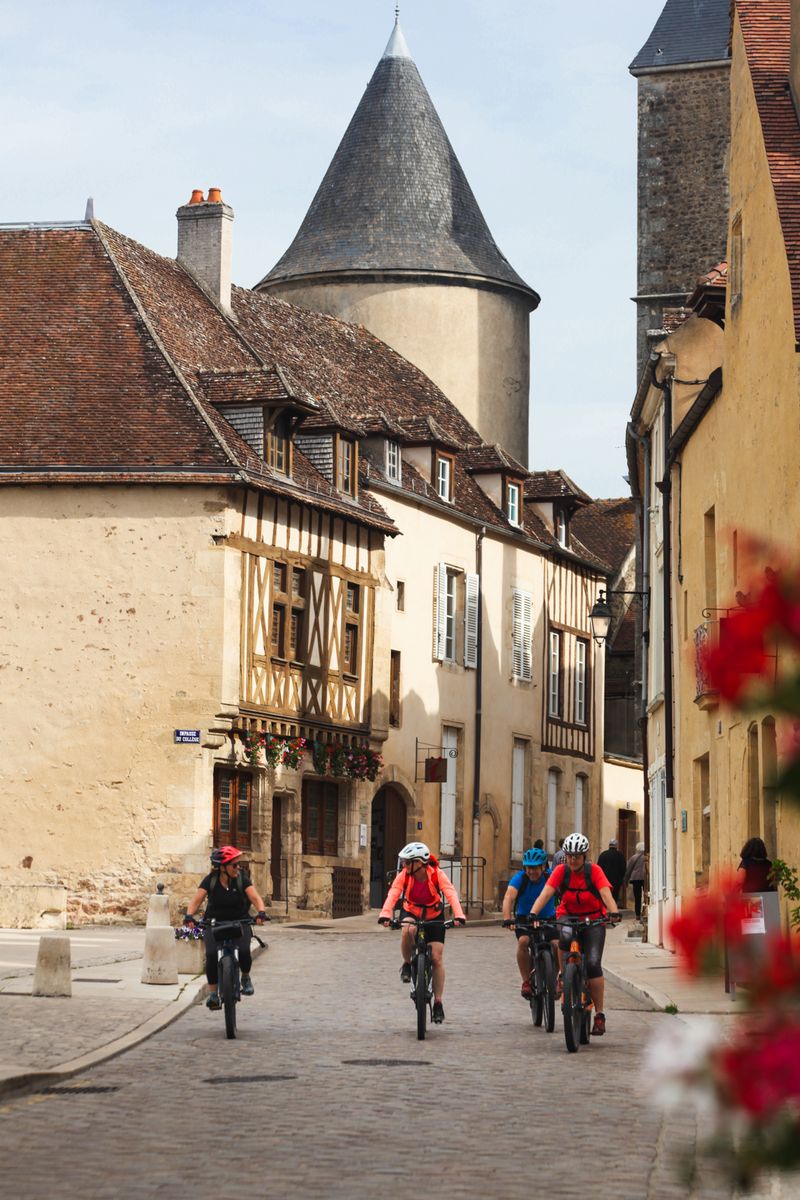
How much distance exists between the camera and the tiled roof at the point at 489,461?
41625 mm

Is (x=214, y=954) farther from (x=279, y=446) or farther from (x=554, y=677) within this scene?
(x=554, y=677)

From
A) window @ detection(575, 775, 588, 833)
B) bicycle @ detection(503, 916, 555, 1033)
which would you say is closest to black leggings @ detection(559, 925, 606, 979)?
bicycle @ detection(503, 916, 555, 1033)

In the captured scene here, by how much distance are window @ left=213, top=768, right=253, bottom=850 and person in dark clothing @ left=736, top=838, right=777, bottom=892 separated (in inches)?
578

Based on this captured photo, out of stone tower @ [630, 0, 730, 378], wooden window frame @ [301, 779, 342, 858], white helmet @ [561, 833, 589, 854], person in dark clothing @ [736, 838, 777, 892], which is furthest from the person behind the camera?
stone tower @ [630, 0, 730, 378]

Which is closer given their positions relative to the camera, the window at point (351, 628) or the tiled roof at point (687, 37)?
the window at point (351, 628)

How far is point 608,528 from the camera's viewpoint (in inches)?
2053

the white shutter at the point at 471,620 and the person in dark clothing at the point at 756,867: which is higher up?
the white shutter at the point at 471,620

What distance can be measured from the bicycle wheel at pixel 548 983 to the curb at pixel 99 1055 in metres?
2.70

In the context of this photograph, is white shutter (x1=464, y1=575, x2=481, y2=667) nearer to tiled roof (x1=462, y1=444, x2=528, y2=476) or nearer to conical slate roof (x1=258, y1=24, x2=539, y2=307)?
tiled roof (x1=462, y1=444, x2=528, y2=476)

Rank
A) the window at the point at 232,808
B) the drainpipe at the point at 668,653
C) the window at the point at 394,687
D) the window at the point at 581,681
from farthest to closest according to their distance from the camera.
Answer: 1. the window at the point at 581,681
2. the window at the point at 394,687
3. the window at the point at 232,808
4. the drainpipe at the point at 668,653

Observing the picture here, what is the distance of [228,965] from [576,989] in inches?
94.2

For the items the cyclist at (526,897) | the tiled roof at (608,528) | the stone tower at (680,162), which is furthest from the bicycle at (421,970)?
the tiled roof at (608,528)

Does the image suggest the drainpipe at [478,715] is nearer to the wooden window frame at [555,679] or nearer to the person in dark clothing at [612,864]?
the wooden window frame at [555,679]

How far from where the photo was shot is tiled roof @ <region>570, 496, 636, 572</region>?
50594 millimetres
